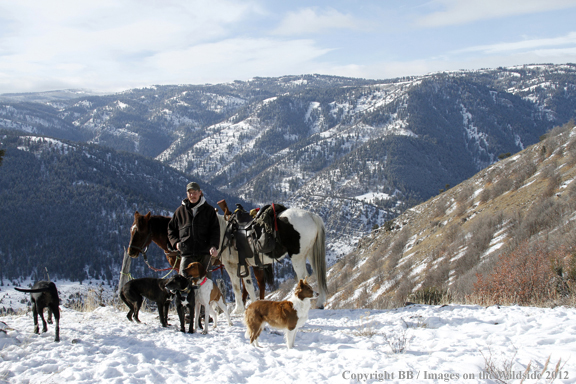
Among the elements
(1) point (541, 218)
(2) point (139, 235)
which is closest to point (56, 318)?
(2) point (139, 235)

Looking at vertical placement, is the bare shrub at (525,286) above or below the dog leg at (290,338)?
below

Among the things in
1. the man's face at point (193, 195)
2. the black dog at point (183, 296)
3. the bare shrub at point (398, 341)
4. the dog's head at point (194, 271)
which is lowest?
the bare shrub at point (398, 341)

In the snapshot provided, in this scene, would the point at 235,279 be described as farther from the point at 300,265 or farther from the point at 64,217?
the point at 64,217

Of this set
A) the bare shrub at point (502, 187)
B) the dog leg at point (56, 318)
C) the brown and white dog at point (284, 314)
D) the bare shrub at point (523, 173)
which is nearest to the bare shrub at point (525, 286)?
the brown and white dog at point (284, 314)

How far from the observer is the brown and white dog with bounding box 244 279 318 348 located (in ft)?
17.5

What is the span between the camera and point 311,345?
543 cm

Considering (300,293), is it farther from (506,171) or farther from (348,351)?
(506,171)

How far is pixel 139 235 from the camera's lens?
793 centimetres

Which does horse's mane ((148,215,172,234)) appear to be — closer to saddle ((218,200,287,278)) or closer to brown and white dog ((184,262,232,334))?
saddle ((218,200,287,278))

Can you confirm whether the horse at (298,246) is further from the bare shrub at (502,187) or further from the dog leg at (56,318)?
the bare shrub at (502,187)

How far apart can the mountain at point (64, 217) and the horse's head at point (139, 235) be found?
14016 cm

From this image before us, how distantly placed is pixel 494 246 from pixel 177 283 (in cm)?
1818

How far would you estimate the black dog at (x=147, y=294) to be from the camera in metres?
6.70

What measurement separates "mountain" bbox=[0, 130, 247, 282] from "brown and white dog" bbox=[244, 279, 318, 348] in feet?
470
